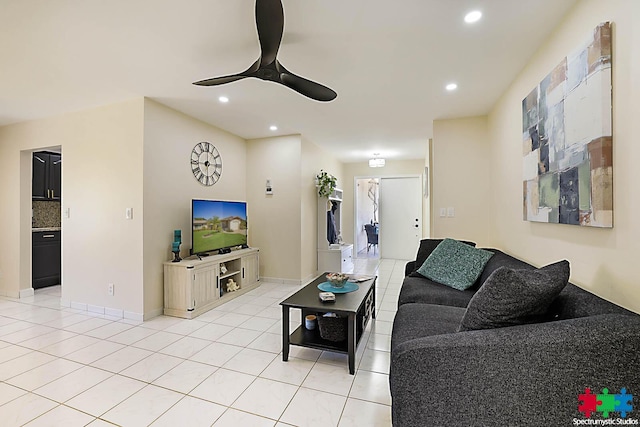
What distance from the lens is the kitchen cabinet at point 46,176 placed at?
4.58 metres

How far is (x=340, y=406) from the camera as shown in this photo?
1.83m

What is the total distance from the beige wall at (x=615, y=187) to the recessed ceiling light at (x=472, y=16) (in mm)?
519

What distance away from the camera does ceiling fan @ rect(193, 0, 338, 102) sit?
1.58 m

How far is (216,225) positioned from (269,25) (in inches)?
114

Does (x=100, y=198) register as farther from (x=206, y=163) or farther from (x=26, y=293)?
(x=26, y=293)

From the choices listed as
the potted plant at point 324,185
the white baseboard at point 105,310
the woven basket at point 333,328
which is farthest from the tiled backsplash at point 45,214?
the woven basket at point 333,328

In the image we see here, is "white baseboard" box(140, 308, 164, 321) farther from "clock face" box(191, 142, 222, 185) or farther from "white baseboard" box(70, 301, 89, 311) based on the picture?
"clock face" box(191, 142, 222, 185)

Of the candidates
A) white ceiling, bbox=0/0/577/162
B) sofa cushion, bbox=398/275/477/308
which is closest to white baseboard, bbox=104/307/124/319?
white ceiling, bbox=0/0/577/162

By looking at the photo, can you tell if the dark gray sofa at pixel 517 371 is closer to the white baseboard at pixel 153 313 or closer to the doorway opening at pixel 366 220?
the white baseboard at pixel 153 313

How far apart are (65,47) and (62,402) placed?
96.8 inches

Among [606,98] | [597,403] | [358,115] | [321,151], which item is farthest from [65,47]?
[321,151]

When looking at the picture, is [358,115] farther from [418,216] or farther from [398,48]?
[418,216]

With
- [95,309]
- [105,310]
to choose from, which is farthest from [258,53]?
[95,309]

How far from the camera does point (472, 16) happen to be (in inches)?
Answer: 74.4
